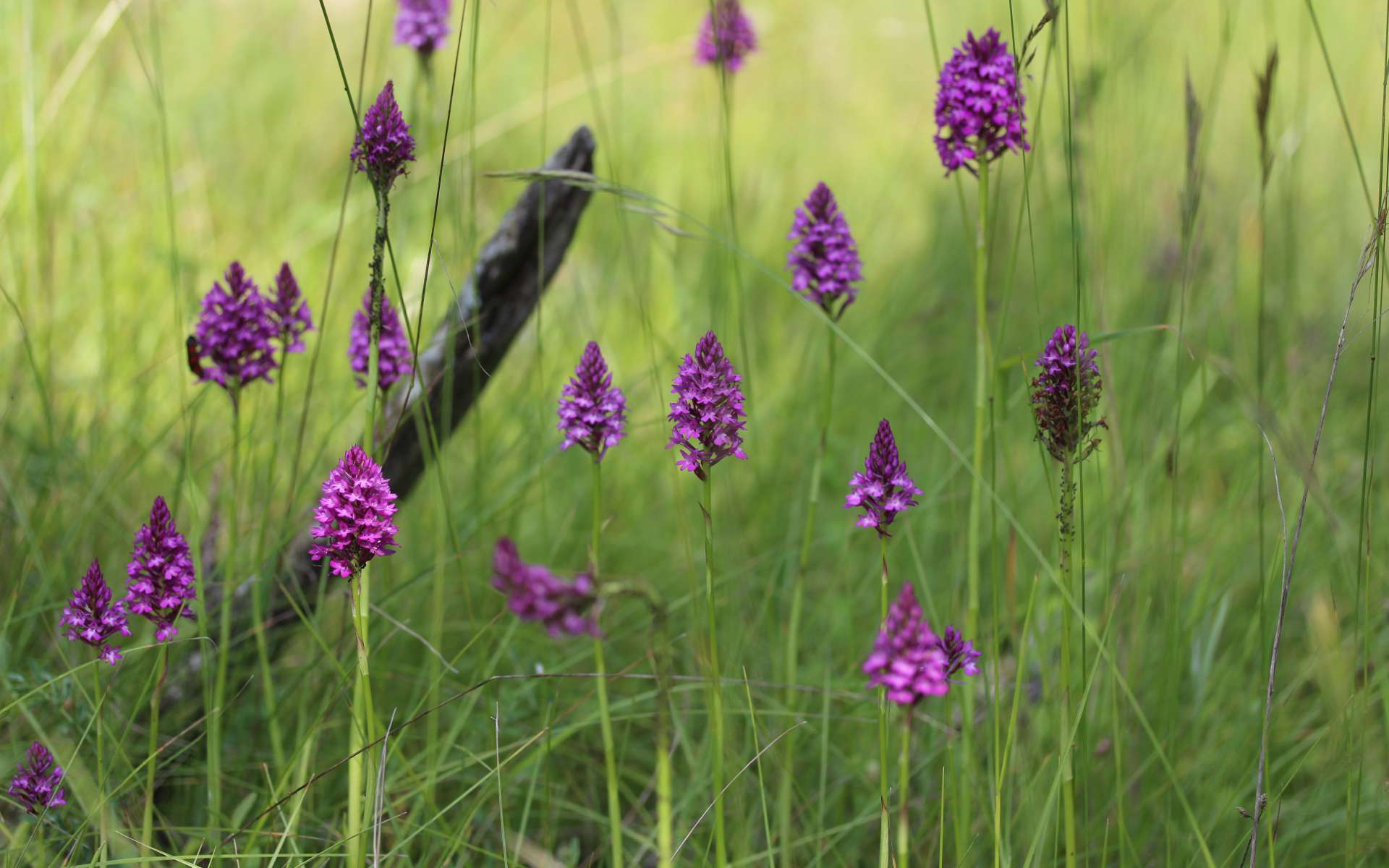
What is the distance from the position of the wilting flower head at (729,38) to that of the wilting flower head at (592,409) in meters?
1.24

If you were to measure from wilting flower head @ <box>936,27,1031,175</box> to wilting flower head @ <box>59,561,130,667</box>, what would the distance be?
1242 millimetres

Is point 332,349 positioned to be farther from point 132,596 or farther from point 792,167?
point 792,167

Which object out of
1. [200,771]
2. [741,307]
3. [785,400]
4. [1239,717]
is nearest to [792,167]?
[785,400]

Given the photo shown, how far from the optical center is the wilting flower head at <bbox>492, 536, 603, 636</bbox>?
97 centimetres

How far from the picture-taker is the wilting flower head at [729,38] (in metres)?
2.54

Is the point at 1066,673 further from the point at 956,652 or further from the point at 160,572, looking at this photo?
the point at 160,572

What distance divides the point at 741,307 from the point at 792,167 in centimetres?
358

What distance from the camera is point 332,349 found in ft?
12.0

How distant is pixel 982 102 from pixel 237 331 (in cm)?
124

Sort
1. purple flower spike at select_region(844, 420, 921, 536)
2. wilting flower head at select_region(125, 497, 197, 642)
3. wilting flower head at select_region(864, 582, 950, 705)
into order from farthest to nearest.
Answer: wilting flower head at select_region(125, 497, 197, 642) → purple flower spike at select_region(844, 420, 921, 536) → wilting flower head at select_region(864, 582, 950, 705)

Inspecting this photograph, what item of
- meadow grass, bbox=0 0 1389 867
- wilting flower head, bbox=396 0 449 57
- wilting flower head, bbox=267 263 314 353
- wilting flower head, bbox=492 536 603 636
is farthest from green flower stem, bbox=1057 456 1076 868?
wilting flower head, bbox=396 0 449 57

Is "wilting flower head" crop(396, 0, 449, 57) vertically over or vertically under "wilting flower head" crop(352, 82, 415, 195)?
over

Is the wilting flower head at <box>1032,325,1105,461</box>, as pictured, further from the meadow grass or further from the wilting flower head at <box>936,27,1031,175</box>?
the wilting flower head at <box>936,27,1031,175</box>

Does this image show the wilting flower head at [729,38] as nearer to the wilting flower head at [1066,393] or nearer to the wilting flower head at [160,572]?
the wilting flower head at [1066,393]
